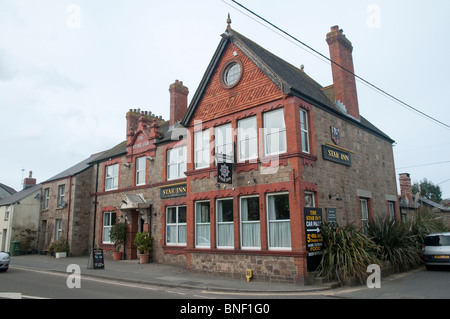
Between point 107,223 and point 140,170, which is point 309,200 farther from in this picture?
point 107,223

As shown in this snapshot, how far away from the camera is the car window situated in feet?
47.2

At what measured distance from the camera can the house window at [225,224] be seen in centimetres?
1454

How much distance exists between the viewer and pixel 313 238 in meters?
12.4

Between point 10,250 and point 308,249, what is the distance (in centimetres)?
2479

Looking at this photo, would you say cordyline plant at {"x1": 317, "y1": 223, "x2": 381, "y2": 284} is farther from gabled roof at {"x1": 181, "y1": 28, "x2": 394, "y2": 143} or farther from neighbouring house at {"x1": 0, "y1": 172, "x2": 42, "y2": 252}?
neighbouring house at {"x1": 0, "y1": 172, "x2": 42, "y2": 252}

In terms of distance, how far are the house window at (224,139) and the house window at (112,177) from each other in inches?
424

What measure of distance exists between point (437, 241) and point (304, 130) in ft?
25.1

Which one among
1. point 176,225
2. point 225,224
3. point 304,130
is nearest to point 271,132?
point 304,130

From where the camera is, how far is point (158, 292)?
10953mm

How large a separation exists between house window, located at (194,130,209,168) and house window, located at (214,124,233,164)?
2.12 ft

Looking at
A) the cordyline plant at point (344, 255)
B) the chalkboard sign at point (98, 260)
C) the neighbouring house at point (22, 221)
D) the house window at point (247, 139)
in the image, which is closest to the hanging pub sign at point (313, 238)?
the cordyline plant at point (344, 255)

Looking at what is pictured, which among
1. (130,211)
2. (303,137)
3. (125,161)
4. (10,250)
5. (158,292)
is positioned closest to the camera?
(158,292)
